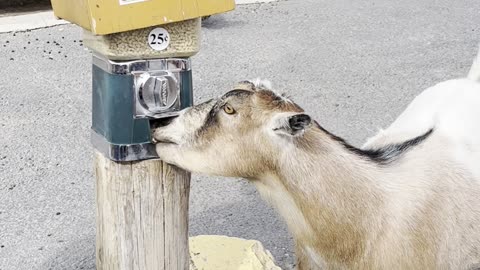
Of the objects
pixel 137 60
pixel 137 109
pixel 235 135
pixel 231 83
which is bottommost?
pixel 231 83

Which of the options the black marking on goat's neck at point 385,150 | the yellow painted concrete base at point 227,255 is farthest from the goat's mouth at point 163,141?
the yellow painted concrete base at point 227,255

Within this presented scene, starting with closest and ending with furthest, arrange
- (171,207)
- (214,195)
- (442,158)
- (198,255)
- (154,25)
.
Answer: (154,25), (171,207), (442,158), (198,255), (214,195)

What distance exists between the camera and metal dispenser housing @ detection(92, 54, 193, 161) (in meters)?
2.71

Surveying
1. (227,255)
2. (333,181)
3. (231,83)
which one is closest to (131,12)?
(333,181)

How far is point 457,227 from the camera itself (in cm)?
316

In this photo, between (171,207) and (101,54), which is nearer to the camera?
(101,54)

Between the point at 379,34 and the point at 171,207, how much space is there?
6.55m

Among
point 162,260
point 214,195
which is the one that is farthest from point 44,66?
point 162,260

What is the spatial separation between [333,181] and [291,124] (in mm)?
336

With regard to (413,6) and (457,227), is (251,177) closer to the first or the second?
(457,227)

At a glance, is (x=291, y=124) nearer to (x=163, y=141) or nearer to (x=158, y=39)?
(x=163, y=141)

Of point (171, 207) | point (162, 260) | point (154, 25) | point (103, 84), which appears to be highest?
point (154, 25)

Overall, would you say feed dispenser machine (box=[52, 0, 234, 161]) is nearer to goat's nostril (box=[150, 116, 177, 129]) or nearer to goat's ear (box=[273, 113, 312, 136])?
goat's nostril (box=[150, 116, 177, 129])

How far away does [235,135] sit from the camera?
117 inches
